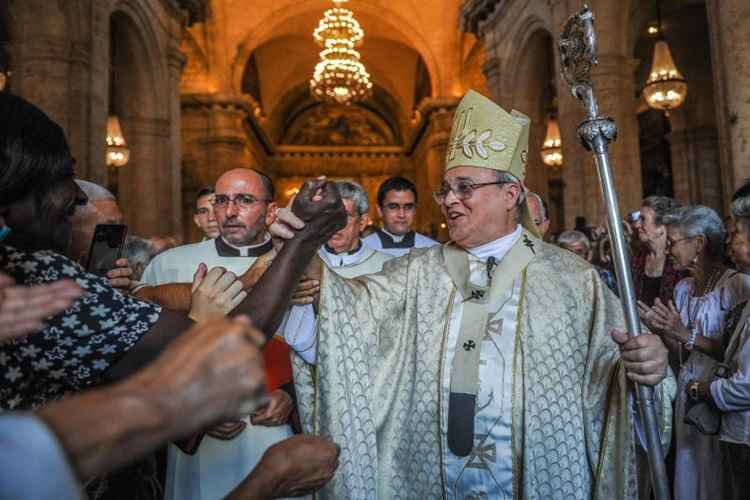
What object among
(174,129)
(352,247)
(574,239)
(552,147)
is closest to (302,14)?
(174,129)

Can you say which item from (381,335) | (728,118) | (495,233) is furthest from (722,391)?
(728,118)

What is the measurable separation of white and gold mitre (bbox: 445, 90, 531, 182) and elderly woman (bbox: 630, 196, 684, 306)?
6.21ft

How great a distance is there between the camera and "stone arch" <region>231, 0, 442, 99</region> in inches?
791

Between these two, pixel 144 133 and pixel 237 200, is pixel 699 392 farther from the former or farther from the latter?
pixel 144 133

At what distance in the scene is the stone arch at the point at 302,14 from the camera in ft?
65.9

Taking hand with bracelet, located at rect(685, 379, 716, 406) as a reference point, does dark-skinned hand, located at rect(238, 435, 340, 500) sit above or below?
above

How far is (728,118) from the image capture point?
21.3ft

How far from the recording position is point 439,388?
8.02ft

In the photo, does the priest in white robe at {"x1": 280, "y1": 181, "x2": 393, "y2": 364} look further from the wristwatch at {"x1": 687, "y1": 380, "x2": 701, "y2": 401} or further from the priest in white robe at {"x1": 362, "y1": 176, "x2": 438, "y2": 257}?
the wristwatch at {"x1": 687, "y1": 380, "x2": 701, "y2": 401}

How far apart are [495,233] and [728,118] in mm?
4937

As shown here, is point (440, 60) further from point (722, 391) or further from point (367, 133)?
point (722, 391)

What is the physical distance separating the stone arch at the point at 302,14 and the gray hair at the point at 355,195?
53.1 ft

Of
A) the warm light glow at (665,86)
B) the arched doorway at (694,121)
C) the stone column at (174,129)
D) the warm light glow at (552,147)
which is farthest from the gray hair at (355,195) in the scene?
the arched doorway at (694,121)

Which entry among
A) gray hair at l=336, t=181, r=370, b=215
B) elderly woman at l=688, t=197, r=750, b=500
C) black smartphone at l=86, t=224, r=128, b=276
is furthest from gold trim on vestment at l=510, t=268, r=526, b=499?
gray hair at l=336, t=181, r=370, b=215
